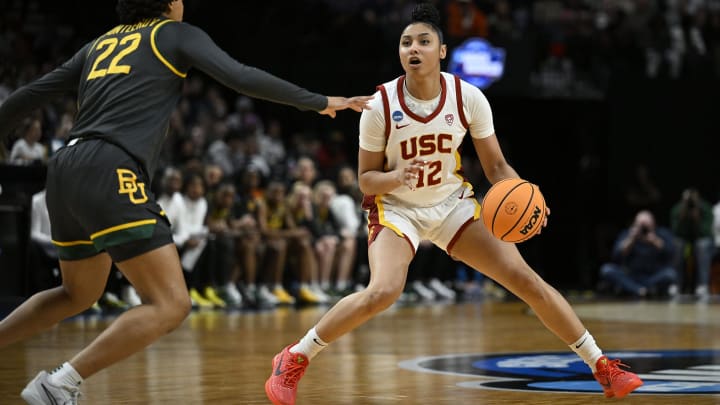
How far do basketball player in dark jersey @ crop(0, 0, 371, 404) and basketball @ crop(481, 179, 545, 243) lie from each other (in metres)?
1.06

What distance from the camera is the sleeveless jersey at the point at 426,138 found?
548 centimetres

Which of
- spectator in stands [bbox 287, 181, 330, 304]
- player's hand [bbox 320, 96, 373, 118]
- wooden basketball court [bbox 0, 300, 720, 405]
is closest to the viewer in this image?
player's hand [bbox 320, 96, 373, 118]

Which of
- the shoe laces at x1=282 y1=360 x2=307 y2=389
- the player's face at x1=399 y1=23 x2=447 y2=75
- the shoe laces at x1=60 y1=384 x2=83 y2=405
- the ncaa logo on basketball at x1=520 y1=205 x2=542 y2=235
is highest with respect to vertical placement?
the player's face at x1=399 y1=23 x2=447 y2=75

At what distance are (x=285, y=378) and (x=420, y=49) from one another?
1675mm

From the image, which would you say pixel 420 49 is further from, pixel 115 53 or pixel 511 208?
pixel 115 53

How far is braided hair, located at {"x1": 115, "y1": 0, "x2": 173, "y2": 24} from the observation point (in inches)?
185

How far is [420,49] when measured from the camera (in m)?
5.41

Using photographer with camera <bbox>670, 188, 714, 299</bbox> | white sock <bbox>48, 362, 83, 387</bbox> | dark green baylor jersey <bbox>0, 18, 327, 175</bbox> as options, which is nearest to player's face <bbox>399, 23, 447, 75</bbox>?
dark green baylor jersey <bbox>0, 18, 327, 175</bbox>

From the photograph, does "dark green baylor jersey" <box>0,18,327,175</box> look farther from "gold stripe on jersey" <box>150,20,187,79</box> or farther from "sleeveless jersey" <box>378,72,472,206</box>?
"sleeveless jersey" <box>378,72,472,206</box>

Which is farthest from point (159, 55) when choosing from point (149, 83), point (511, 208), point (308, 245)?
point (308, 245)

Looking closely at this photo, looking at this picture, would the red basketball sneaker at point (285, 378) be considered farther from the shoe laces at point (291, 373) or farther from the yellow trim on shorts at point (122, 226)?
the yellow trim on shorts at point (122, 226)

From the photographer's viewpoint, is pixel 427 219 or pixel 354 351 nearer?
pixel 427 219

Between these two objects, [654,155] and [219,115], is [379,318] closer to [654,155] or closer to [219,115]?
[219,115]

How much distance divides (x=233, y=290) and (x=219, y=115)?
3.11 meters
